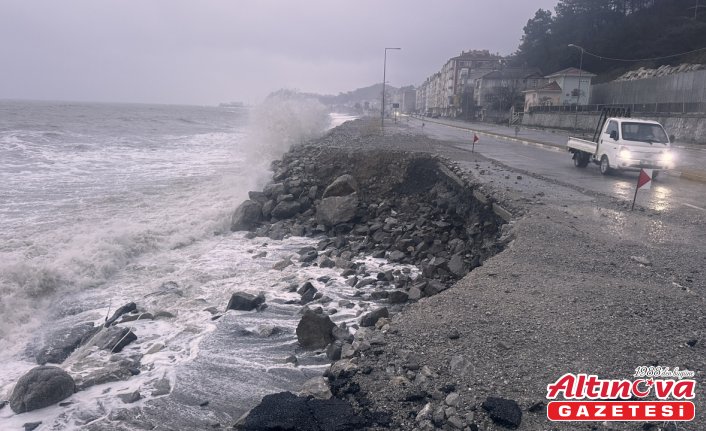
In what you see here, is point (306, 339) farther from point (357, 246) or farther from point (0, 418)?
point (357, 246)

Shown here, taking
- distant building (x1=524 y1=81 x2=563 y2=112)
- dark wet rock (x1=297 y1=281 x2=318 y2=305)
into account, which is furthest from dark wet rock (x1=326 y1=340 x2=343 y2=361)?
distant building (x1=524 y1=81 x2=563 y2=112)

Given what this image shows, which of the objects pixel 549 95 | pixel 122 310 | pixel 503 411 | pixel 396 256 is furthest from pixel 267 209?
pixel 549 95

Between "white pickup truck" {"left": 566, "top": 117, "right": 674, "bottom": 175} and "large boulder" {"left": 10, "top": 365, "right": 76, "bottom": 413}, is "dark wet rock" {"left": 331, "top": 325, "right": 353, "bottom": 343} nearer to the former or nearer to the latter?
"large boulder" {"left": 10, "top": 365, "right": 76, "bottom": 413}

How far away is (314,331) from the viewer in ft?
20.9

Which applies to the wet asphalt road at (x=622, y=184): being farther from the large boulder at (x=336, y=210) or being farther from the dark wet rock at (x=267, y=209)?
the dark wet rock at (x=267, y=209)

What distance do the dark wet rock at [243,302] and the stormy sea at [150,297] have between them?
0.42 feet

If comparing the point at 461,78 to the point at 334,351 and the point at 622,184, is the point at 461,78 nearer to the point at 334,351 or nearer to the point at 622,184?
the point at 622,184

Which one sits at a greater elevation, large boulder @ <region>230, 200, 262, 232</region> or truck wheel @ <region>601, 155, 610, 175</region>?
truck wheel @ <region>601, 155, 610, 175</region>

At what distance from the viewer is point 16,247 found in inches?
439

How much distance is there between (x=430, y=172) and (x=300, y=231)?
468 centimetres

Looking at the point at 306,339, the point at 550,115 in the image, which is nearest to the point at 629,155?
the point at 306,339

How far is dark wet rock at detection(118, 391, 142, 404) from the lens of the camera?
5.37 m

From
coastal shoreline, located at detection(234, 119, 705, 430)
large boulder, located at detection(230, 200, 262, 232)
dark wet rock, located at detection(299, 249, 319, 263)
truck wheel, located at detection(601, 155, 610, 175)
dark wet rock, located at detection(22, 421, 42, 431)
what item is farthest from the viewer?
truck wheel, located at detection(601, 155, 610, 175)

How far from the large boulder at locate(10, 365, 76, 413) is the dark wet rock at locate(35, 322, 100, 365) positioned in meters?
1.05
